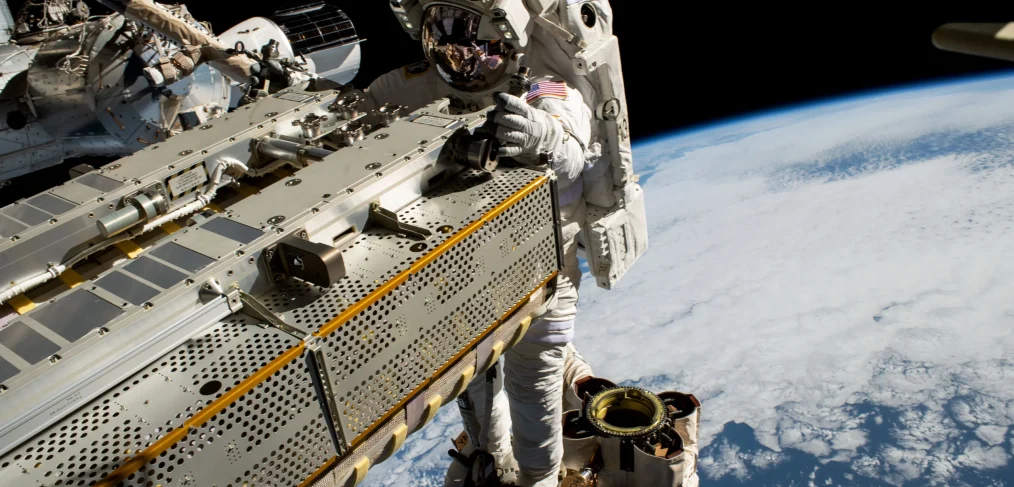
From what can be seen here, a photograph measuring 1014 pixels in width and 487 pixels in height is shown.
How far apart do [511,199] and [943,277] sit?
7887 mm

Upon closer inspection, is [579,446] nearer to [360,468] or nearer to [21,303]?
[360,468]

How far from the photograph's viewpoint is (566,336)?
147 inches

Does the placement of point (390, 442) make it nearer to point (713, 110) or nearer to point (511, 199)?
point (511, 199)

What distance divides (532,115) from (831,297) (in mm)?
6814

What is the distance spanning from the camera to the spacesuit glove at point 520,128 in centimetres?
263

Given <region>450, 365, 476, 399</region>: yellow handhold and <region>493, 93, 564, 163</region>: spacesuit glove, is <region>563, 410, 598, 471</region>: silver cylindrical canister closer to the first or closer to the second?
<region>450, 365, 476, 399</region>: yellow handhold

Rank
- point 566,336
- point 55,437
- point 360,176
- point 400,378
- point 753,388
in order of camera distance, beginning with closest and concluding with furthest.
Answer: point 55,437, point 400,378, point 360,176, point 566,336, point 753,388

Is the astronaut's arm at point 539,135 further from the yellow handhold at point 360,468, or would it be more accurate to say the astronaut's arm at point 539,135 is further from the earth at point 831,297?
the earth at point 831,297

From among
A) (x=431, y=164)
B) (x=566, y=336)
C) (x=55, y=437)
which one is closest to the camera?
(x=55, y=437)

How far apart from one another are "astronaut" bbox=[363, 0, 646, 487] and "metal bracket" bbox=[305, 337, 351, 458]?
1.15m

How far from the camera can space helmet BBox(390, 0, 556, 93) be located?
317cm

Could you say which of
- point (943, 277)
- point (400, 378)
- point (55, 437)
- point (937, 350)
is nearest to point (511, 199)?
point (400, 378)

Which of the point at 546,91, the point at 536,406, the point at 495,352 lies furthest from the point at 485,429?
the point at 546,91

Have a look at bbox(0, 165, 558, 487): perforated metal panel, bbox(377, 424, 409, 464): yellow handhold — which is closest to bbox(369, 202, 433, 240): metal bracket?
bbox(0, 165, 558, 487): perforated metal panel
